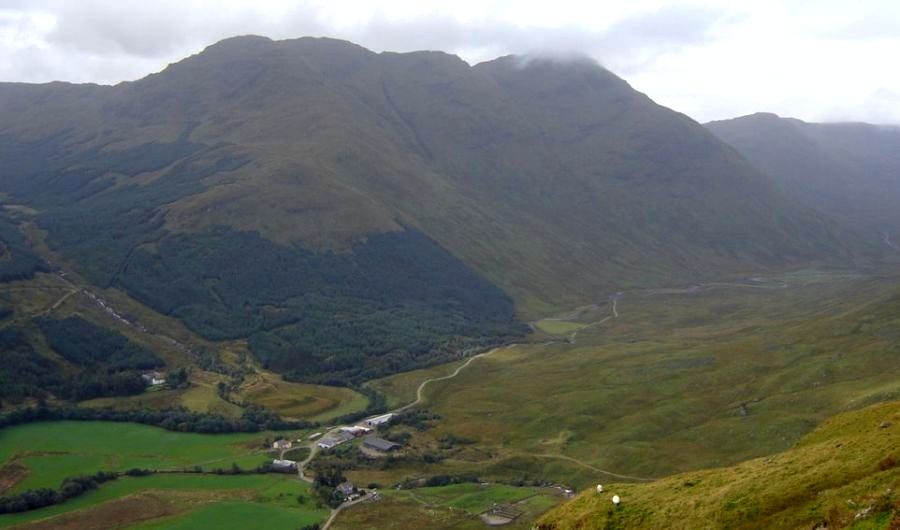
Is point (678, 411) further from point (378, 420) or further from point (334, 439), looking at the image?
point (334, 439)

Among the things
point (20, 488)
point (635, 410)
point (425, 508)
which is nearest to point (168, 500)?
point (20, 488)

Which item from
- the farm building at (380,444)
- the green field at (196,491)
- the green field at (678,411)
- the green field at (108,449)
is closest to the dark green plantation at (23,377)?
the green field at (108,449)

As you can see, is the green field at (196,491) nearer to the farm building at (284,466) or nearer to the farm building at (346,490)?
the farm building at (284,466)

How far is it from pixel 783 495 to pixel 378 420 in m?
142

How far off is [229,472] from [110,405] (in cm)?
5400

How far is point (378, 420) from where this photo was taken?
7234 inches

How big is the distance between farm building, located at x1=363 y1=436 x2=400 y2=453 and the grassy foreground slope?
10333 centimetres

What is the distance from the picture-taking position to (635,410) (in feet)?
572

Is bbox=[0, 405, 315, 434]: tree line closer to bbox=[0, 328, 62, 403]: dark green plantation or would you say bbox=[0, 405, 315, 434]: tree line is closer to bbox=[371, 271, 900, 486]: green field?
bbox=[0, 328, 62, 403]: dark green plantation

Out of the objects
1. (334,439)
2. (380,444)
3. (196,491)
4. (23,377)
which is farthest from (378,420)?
(23,377)

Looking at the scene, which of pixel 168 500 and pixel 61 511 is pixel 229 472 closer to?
pixel 168 500

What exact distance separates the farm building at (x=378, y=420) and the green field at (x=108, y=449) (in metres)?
23.5

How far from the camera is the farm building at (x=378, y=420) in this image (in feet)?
594

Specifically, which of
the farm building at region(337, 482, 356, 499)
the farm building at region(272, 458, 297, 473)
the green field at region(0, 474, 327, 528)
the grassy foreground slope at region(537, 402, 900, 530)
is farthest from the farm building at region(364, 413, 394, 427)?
the grassy foreground slope at region(537, 402, 900, 530)
